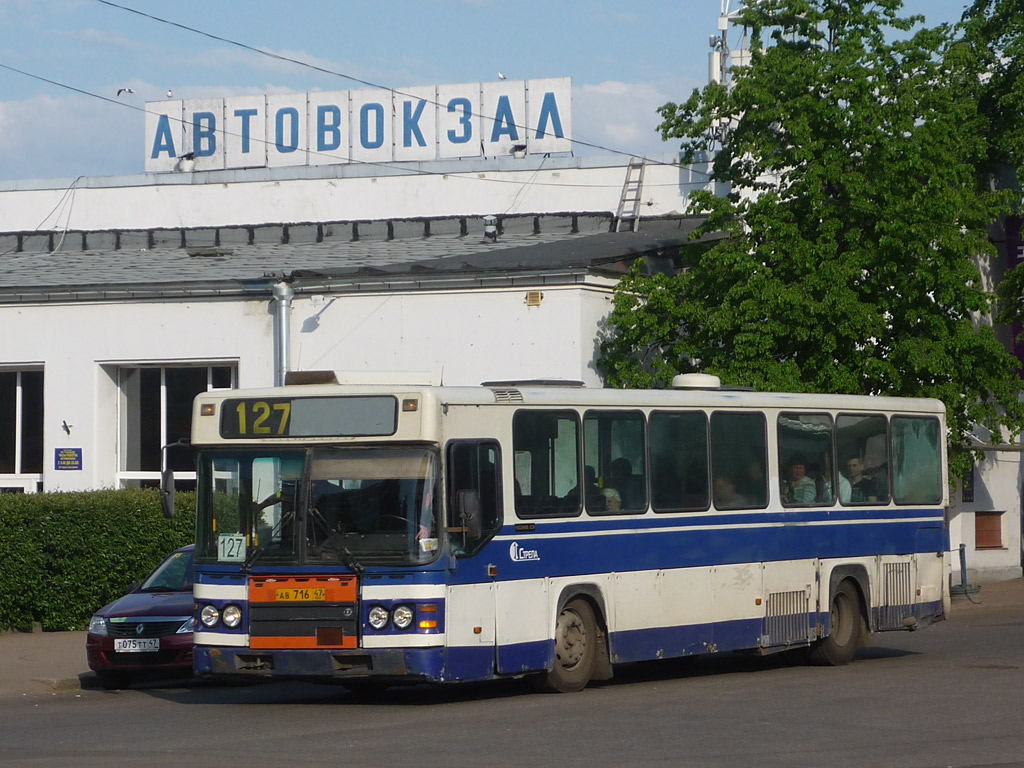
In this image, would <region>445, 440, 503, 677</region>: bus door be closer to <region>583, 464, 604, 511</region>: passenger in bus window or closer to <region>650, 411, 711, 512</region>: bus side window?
<region>583, 464, 604, 511</region>: passenger in bus window

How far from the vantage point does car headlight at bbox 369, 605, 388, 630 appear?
12.9 metres

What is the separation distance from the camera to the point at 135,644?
1619cm

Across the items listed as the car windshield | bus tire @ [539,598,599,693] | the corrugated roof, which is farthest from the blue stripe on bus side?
the corrugated roof

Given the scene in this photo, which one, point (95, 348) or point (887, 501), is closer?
point (887, 501)

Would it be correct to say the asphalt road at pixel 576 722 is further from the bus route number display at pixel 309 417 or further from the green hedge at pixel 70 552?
the green hedge at pixel 70 552

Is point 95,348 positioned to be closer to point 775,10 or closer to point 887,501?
point 775,10

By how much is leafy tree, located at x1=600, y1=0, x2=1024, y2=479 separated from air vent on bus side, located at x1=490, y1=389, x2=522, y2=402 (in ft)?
33.4

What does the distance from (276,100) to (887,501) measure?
33.5 meters

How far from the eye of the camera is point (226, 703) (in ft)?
47.1

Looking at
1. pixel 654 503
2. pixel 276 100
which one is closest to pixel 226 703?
pixel 654 503

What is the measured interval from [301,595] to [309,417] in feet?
4.83

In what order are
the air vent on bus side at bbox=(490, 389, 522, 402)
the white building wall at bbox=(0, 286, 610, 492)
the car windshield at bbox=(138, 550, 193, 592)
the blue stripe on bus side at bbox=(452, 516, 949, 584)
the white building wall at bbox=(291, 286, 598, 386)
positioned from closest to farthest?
the blue stripe on bus side at bbox=(452, 516, 949, 584) < the air vent on bus side at bbox=(490, 389, 522, 402) < the car windshield at bbox=(138, 550, 193, 592) < the white building wall at bbox=(291, 286, 598, 386) < the white building wall at bbox=(0, 286, 610, 492)

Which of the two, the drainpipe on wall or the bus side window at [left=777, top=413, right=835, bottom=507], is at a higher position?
the drainpipe on wall

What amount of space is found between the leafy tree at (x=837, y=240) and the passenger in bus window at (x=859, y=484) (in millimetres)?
5773
